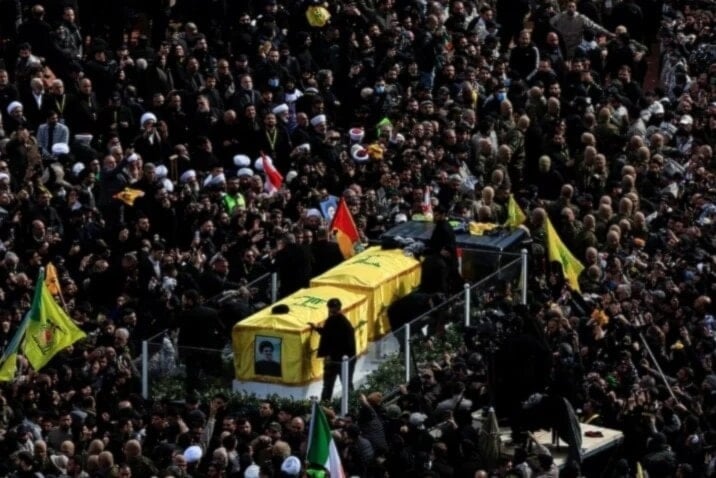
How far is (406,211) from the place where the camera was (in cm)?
4209

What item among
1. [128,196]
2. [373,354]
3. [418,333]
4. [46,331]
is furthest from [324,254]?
[46,331]

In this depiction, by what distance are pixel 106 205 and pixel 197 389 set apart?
428cm

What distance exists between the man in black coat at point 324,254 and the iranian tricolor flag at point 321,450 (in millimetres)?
5389

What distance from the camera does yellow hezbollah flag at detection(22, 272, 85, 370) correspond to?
36938 mm

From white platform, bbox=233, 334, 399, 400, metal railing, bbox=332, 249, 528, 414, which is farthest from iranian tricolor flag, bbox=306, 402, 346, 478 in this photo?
white platform, bbox=233, 334, 399, 400

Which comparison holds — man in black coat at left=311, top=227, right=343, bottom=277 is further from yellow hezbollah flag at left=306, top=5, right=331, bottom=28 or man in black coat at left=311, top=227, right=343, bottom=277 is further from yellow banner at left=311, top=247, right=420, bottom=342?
yellow hezbollah flag at left=306, top=5, right=331, bottom=28

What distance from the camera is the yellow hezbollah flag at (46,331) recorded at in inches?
1454

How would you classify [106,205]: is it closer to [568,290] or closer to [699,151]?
[568,290]

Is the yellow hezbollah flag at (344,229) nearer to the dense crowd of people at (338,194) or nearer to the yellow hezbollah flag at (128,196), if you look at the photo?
the dense crowd of people at (338,194)

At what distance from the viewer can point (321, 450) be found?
3453cm

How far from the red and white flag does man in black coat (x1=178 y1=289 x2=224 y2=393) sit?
5.01 meters

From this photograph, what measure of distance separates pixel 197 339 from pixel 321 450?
3711mm

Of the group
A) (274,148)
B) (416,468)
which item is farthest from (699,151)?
(416,468)

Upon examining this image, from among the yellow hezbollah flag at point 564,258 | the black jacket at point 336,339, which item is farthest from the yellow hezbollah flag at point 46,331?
the yellow hezbollah flag at point 564,258
